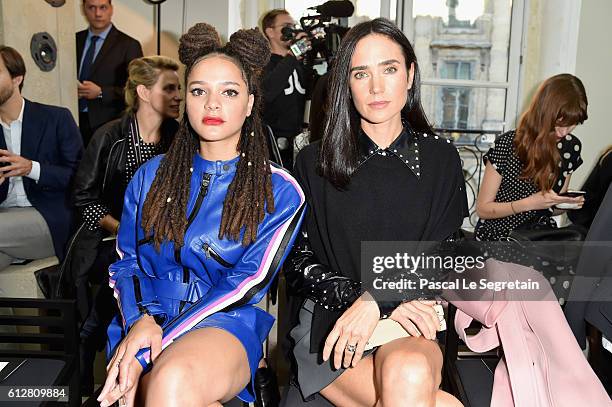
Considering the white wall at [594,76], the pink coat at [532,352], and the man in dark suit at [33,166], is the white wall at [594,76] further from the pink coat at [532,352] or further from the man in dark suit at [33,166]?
the man in dark suit at [33,166]

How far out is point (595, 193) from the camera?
281cm

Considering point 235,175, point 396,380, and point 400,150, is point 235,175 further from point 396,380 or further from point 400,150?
point 396,380

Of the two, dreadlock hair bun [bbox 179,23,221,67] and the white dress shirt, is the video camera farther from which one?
dreadlock hair bun [bbox 179,23,221,67]

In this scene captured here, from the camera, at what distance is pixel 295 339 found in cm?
152

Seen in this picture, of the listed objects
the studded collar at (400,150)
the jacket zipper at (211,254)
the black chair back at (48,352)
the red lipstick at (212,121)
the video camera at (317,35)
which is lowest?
the black chair back at (48,352)

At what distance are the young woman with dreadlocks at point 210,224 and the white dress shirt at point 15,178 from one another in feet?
3.84

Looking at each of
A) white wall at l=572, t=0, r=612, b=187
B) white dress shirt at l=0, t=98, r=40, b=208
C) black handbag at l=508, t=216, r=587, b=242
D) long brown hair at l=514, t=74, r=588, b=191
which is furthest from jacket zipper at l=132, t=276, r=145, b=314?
white wall at l=572, t=0, r=612, b=187

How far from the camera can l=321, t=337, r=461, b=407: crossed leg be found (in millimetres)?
1209

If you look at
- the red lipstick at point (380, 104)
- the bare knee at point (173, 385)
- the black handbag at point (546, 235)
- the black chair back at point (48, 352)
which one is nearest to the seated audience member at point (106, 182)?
the black chair back at point (48, 352)

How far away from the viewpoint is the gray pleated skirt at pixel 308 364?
1.42m

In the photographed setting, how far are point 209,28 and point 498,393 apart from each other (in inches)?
43.6

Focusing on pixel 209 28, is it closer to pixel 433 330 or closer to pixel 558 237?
Result: pixel 433 330

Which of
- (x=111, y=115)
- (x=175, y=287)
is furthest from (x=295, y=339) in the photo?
(x=111, y=115)

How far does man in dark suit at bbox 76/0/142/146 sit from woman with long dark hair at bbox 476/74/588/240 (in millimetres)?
2194
